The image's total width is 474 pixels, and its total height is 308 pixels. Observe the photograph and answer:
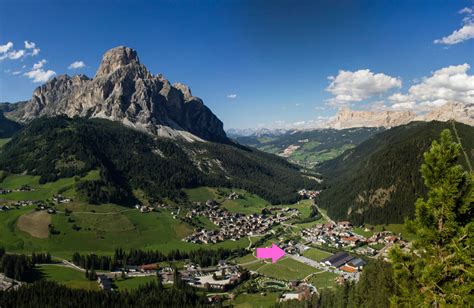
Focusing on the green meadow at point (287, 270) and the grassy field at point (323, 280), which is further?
the green meadow at point (287, 270)

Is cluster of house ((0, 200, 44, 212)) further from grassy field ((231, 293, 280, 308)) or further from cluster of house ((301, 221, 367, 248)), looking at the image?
cluster of house ((301, 221, 367, 248))

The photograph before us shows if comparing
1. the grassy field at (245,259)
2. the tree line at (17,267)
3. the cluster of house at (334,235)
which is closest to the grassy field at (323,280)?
the grassy field at (245,259)

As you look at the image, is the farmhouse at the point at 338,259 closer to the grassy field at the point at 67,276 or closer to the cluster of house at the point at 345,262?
the cluster of house at the point at 345,262

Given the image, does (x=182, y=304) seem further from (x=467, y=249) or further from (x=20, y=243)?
(x=467, y=249)

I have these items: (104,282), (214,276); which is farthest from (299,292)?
→ (104,282)

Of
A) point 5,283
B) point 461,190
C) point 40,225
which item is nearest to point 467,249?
point 461,190

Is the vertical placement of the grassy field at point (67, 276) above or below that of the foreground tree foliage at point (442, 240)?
below
